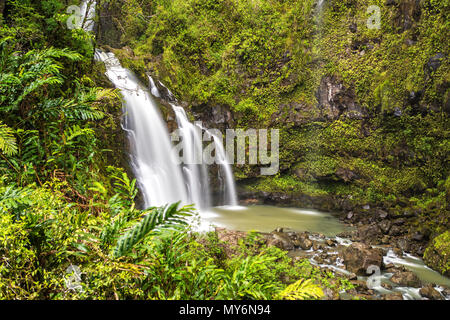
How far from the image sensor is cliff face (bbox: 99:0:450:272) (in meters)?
8.86

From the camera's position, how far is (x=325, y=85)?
442 inches

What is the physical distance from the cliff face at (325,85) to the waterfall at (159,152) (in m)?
1.16

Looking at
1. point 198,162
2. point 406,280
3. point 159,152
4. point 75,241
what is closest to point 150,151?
point 159,152

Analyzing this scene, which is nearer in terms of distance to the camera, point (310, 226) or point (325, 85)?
point (310, 226)

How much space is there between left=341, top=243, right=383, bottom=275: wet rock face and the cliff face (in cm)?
294

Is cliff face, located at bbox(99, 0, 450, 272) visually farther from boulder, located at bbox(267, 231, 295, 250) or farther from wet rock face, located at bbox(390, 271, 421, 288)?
boulder, located at bbox(267, 231, 295, 250)

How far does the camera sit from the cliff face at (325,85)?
29.1ft

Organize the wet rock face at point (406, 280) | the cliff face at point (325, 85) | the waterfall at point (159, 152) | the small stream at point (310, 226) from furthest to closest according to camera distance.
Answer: the cliff face at point (325, 85) < the waterfall at point (159, 152) < the small stream at point (310, 226) < the wet rock face at point (406, 280)

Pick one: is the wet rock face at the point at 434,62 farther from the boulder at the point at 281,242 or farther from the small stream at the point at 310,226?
the boulder at the point at 281,242

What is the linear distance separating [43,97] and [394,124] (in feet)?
35.0

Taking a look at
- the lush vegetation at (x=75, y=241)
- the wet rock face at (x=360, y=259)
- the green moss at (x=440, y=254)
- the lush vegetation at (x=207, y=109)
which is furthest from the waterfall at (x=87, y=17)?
the green moss at (x=440, y=254)

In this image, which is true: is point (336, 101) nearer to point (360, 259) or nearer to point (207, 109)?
point (207, 109)

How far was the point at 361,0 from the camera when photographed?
35.2 feet

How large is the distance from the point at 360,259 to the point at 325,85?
7.91m
